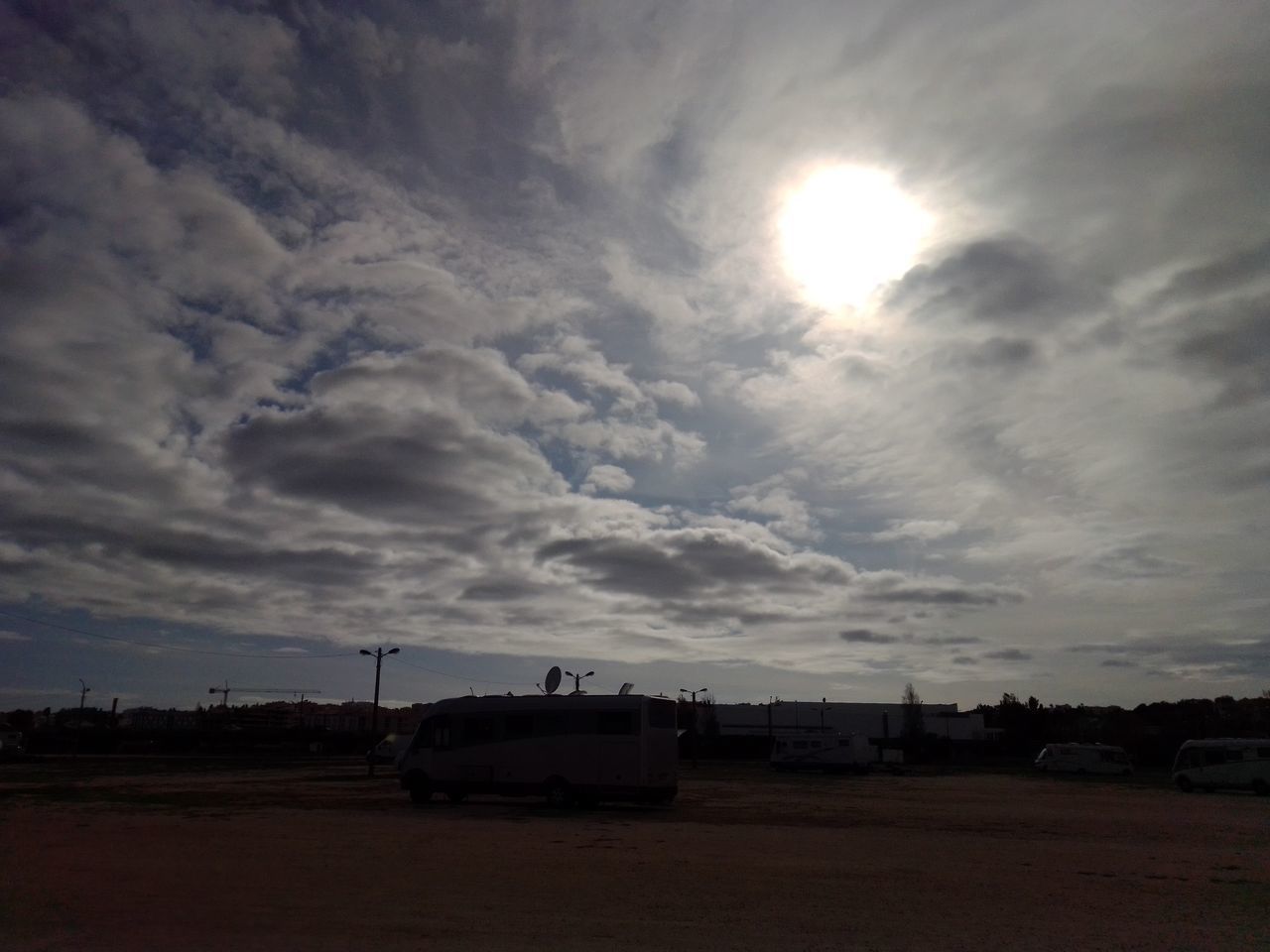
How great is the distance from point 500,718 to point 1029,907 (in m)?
18.6

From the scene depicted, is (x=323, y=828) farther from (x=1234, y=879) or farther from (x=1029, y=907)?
(x=1234, y=879)

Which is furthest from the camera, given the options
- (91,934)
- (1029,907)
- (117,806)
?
(117,806)

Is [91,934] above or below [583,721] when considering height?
below

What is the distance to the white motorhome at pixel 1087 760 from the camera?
202 ft

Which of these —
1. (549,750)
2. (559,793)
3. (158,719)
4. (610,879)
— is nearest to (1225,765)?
(559,793)

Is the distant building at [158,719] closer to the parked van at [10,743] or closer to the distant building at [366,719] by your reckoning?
the distant building at [366,719]

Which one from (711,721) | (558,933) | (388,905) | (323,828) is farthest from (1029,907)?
(711,721)

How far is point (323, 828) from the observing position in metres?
18.9

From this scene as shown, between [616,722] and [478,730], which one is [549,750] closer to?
[616,722]

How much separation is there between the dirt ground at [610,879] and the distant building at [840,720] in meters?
100

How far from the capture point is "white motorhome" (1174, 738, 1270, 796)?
4100cm

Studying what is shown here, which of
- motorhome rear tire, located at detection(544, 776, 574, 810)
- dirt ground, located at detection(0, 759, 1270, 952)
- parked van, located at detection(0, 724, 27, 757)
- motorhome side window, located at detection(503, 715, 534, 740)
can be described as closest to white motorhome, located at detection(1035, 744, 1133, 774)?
dirt ground, located at detection(0, 759, 1270, 952)

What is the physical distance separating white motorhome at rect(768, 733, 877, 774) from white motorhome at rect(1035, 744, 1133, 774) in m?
13.4

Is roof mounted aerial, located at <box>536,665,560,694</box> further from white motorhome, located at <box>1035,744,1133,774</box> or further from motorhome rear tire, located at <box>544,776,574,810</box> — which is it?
white motorhome, located at <box>1035,744,1133,774</box>
